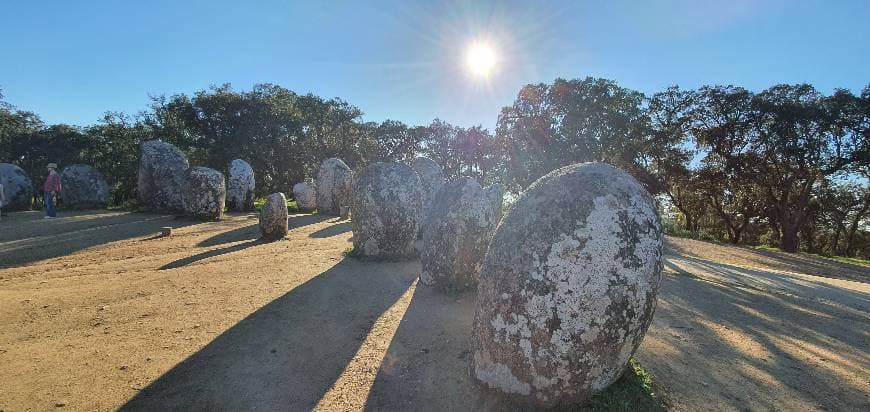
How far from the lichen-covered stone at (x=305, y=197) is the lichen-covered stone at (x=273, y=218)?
1071 cm

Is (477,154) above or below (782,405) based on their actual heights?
above

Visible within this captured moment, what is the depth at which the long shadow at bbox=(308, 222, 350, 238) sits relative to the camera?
13.9 m

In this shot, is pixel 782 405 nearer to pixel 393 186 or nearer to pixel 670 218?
pixel 393 186

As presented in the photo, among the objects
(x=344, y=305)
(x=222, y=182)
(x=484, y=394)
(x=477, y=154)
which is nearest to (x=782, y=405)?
(x=484, y=394)

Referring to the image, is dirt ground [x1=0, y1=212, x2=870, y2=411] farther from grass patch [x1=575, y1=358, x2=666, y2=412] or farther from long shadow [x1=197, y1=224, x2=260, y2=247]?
long shadow [x1=197, y1=224, x2=260, y2=247]

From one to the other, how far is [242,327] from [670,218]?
1416 inches

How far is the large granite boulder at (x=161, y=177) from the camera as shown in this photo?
1786cm

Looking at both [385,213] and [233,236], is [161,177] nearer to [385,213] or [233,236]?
[233,236]

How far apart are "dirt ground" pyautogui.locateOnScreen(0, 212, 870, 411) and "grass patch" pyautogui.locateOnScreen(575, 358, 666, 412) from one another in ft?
0.81

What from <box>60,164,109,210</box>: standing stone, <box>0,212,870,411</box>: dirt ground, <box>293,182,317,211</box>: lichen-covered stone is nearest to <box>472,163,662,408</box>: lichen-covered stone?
<box>0,212,870,411</box>: dirt ground

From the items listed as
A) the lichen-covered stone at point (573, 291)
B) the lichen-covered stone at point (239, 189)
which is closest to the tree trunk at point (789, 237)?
the lichen-covered stone at point (573, 291)

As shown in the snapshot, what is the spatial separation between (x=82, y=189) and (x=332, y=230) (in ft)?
50.8

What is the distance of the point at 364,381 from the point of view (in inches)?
169

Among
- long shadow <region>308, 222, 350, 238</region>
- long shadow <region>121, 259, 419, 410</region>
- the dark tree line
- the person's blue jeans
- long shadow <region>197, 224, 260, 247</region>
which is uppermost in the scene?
the dark tree line
